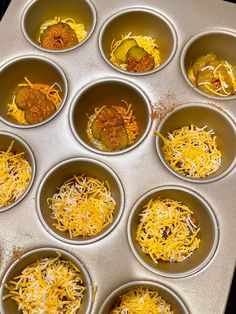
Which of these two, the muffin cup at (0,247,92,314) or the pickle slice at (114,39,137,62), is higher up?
the pickle slice at (114,39,137,62)

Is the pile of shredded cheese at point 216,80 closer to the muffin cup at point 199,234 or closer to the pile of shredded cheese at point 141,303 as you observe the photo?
the muffin cup at point 199,234

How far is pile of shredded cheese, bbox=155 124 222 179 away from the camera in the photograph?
71.5 inches

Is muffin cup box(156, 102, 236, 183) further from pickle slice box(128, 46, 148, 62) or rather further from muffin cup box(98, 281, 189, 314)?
muffin cup box(98, 281, 189, 314)

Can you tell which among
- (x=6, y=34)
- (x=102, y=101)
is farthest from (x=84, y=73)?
(x=6, y=34)

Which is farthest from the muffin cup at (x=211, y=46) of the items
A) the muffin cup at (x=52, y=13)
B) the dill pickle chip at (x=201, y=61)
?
the muffin cup at (x=52, y=13)

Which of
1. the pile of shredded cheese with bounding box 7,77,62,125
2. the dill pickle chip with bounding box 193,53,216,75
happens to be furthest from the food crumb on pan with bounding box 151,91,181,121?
the pile of shredded cheese with bounding box 7,77,62,125

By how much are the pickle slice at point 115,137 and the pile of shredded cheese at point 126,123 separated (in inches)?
1.6

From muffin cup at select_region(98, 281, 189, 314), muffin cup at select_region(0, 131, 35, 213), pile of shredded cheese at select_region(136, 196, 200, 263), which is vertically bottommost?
muffin cup at select_region(98, 281, 189, 314)

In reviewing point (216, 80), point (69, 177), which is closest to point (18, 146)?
point (69, 177)

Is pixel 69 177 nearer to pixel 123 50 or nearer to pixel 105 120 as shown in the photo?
pixel 105 120

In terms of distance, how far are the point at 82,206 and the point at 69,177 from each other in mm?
185

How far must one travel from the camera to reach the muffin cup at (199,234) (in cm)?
158

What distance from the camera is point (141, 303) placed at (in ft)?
5.07

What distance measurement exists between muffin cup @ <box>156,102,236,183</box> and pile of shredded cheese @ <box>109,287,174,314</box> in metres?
0.52
